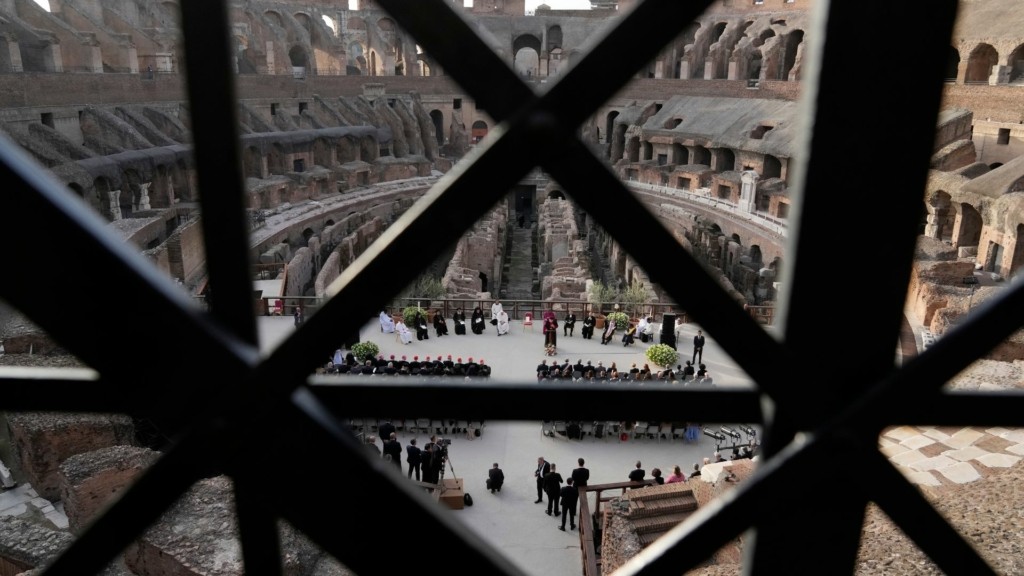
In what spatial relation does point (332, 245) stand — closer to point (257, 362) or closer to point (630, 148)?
point (630, 148)

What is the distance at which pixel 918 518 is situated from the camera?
1022 millimetres

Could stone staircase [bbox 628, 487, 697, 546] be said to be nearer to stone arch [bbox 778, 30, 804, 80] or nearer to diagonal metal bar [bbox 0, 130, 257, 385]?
diagonal metal bar [bbox 0, 130, 257, 385]

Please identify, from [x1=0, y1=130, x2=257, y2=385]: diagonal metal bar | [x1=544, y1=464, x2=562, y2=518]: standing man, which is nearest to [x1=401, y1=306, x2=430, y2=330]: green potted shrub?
[x1=544, y1=464, x2=562, y2=518]: standing man

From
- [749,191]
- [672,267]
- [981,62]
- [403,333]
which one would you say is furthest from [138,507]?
[981,62]

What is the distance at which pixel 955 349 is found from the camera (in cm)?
95

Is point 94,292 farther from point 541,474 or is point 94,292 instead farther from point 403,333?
point 403,333

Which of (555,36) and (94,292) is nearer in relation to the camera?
(94,292)

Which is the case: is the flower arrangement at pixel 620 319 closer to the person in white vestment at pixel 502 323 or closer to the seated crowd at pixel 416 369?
the person in white vestment at pixel 502 323

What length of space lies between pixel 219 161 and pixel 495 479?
8.62 meters

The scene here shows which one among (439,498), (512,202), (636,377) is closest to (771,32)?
(512,202)

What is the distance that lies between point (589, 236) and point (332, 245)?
1003 cm

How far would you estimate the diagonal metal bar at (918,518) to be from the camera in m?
0.98

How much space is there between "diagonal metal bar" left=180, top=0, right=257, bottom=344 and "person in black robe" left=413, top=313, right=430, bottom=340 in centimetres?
1321

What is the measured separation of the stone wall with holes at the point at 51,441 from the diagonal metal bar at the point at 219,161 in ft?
24.8
